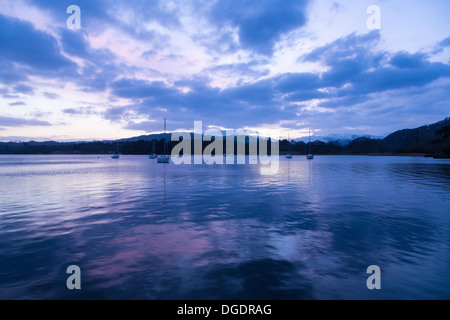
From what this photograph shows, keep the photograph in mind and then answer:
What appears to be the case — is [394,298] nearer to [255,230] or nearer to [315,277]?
[315,277]

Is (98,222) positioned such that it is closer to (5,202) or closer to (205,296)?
(205,296)

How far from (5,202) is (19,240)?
463 inches

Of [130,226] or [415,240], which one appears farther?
[130,226]

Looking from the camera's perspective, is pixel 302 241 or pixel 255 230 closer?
pixel 302 241

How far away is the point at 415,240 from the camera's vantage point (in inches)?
405

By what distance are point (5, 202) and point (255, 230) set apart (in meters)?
19.8
